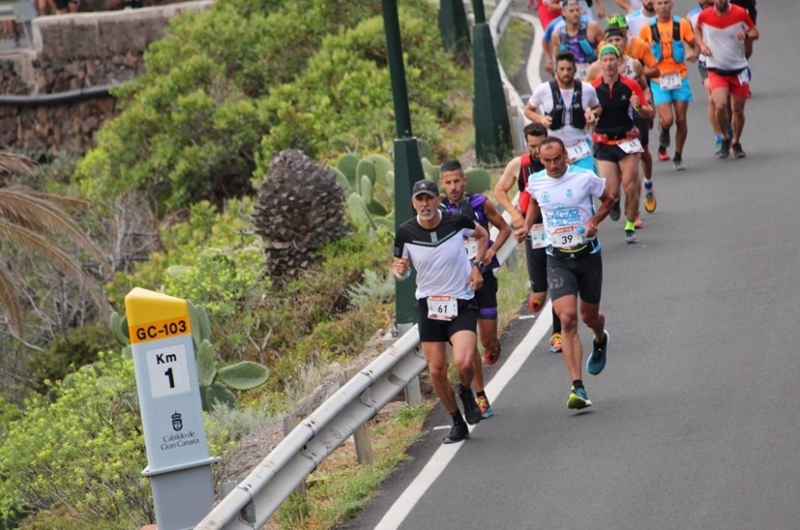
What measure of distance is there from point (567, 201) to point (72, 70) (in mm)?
21339

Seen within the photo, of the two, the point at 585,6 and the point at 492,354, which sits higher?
the point at 585,6

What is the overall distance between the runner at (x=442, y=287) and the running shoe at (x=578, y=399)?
67cm

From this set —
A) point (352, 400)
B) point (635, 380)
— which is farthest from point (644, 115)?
point (352, 400)

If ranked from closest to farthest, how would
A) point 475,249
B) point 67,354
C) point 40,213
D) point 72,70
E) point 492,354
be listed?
point 475,249
point 492,354
point 40,213
point 67,354
point 72,70

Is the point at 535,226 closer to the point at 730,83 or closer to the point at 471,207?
the point at 471,207

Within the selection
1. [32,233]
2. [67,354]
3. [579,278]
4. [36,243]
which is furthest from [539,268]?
[67,354]

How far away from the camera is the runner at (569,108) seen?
15.0m

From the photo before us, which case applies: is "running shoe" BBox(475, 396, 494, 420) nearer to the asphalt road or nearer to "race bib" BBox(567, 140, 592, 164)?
the asphalt road

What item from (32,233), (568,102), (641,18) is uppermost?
(641,18)

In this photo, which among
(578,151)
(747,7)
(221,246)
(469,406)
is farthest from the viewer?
(747,7)

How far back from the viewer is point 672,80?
19.5 meters

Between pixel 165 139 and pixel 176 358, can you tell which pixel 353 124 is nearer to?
pixel 165 139

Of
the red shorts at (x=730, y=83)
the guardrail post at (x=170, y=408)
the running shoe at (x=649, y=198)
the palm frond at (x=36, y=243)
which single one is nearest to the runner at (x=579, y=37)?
the red shorts at (x=730, y=83)

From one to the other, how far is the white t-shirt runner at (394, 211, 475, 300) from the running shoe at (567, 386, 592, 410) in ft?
3.29
